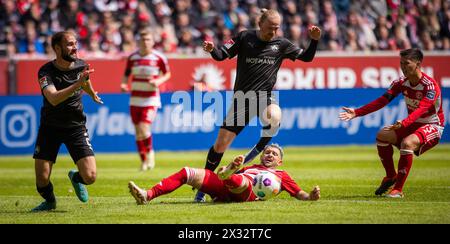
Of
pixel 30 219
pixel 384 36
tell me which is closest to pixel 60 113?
pixel 30 219

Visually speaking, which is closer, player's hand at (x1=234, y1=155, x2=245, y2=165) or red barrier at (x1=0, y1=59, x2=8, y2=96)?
player's hand at (x1=234, y1=155, x2=245, y2=165)

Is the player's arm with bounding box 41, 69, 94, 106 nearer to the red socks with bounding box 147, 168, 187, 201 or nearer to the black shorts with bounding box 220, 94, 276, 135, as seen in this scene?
the red socks with bounding box 147, 168, 187, 201

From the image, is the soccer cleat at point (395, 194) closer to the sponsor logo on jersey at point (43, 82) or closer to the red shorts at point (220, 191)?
the red shorts at point (220, 191)

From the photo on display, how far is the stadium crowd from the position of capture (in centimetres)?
2409

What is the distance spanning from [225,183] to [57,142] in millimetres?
2167

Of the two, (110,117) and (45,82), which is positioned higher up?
(45,82)

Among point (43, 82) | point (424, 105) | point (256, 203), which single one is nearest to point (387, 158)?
point (424, 105)

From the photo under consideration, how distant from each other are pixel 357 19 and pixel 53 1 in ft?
32.6

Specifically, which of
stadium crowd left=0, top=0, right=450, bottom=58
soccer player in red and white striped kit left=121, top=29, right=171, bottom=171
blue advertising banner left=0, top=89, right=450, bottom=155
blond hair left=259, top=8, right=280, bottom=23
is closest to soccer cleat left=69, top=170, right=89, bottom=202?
blond hair left=259, top=8, right=280, bottom=23

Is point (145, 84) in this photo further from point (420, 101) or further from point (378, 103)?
point (420, 101)

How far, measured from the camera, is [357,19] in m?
27.9

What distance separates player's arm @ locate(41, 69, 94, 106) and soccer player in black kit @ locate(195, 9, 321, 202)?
7.61 feet
